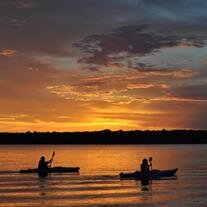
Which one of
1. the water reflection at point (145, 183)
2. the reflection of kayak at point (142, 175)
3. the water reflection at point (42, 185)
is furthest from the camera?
the reflection of kayak at point (142, 175)

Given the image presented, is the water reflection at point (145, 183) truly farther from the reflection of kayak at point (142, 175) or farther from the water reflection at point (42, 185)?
the water reflection at point (42, 185)

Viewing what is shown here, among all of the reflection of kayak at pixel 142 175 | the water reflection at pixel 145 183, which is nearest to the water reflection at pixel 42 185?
the reflection of kayak at pixel 142 175

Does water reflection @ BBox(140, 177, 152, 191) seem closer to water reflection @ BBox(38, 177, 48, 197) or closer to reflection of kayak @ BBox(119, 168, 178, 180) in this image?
reflection of kayak @ BBox(119, 168, 178, 180)

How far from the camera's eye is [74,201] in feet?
117

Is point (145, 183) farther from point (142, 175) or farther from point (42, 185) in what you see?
point (42, 185)

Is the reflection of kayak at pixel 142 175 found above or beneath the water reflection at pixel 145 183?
above

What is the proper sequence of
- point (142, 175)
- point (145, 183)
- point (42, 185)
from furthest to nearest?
point (142, 175) < point (145, 183) < point (42, 185)

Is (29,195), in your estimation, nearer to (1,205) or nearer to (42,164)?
(1,205)

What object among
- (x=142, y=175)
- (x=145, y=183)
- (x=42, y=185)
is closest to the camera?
(x=42, y=185)

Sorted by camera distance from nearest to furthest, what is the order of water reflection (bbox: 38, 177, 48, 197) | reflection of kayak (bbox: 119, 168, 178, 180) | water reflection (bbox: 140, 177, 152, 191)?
water reflection (bbox: 38, 177, 48, 197)
water reflection (bbox: 140, 177, 152, 191)
reflection of kayak (bbox: 119, 168, 178, 180)

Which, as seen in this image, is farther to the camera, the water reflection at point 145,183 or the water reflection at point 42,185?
the water reflection at point 145,183

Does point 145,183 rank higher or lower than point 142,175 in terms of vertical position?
lower

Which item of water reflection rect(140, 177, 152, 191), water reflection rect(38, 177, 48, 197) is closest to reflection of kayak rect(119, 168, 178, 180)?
water reflection rect(140, 177, 152, 191)

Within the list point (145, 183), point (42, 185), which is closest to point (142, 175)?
point (145, 183)
